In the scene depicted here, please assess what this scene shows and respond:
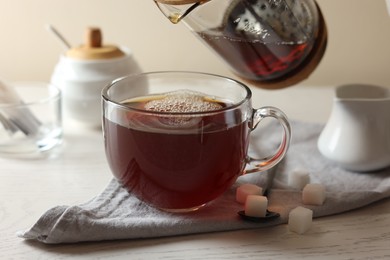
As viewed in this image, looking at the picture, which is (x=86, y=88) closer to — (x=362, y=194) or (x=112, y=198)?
(x=112, y=198)

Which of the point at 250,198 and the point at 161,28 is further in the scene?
the point at 161,28

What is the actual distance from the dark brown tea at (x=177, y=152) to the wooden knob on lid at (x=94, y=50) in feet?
0.91

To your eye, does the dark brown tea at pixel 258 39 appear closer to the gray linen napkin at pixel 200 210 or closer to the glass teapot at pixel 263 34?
the glass teapot at pixel 263 34

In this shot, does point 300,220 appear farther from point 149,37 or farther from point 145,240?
point 149,37

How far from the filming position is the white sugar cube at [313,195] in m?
0.70

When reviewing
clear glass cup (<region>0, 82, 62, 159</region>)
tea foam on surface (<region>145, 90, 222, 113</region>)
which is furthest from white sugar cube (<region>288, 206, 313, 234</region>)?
clear glass cup (<region>0, 82, 62, 159</region>)

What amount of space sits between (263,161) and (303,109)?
13.6 inches

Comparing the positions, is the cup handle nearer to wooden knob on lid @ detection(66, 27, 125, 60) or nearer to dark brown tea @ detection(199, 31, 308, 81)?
dark brown tea @ detection(199, 31, 308, 81)

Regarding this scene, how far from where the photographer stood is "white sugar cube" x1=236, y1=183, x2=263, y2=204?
27.4 inches

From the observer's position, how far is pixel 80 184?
2.48 feet

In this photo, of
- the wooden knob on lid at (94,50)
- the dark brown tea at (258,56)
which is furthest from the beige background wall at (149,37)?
the dark brown tea at (258,56)

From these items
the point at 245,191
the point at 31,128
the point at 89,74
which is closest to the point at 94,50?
the point at 89,74

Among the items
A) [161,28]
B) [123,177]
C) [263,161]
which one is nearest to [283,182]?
[263,161]

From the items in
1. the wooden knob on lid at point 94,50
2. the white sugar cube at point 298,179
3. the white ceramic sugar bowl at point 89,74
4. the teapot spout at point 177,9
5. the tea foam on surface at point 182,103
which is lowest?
the white sugar cube at point 298,179
